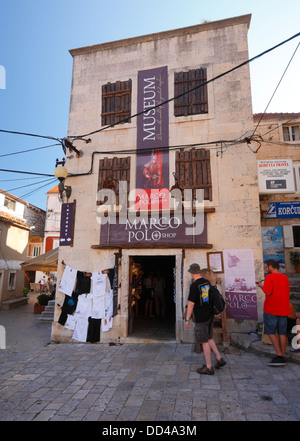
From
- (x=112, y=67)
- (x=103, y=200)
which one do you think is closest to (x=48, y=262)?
(x=103, y=200)

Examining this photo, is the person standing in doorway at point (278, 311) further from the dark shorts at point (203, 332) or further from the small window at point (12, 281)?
the small window at point (12, 281)

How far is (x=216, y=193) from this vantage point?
7629 millimetres

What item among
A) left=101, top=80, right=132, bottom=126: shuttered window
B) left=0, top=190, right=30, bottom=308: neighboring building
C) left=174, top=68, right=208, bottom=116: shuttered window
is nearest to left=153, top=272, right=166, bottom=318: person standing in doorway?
left=101, top=80, right=132, bottom=126: shuttered window

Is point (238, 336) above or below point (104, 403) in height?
above

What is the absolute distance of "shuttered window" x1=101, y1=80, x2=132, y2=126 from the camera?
8805mm

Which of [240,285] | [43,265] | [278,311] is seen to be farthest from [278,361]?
[43,265]

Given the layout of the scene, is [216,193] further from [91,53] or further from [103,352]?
[91,53]

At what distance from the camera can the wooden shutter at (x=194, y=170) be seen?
25.5 ft

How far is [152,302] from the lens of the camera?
444 inches

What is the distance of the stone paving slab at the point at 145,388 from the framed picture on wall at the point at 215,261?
1949 mm

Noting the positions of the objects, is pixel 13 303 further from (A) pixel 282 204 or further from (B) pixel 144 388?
(A) pixel 282 204

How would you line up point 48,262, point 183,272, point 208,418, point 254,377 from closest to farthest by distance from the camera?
point 208,418 < point 254,377 < point 183,272 < point 48,262

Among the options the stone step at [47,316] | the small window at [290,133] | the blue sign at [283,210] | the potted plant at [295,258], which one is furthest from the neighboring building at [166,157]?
the small window at [290,133]
